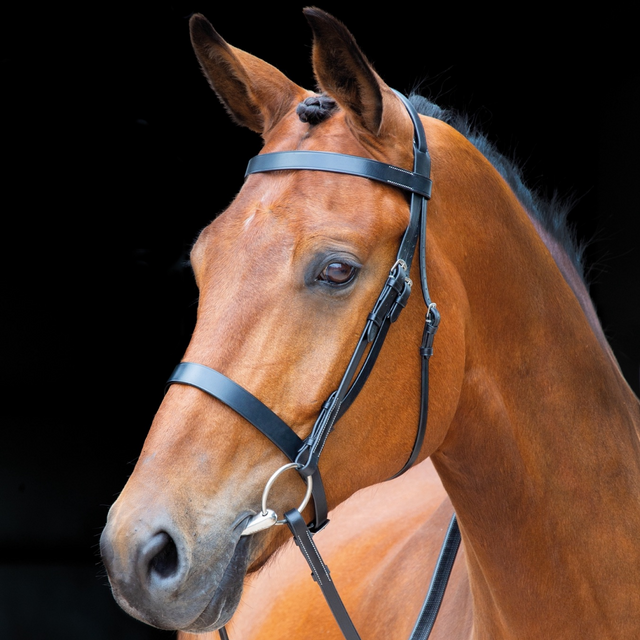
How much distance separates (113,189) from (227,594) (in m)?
3.55

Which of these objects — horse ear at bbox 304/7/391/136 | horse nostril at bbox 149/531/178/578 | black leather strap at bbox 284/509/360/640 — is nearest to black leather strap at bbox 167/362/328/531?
black leather strap at bbox 284/509/360/640

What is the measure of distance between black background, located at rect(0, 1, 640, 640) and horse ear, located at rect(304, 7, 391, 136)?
3.09 m

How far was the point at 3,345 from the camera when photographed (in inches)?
157

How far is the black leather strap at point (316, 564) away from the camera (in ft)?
3.44

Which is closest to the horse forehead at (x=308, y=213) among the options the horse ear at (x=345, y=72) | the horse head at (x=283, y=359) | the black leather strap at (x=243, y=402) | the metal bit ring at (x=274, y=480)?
the horse head at (x=283, y=359)

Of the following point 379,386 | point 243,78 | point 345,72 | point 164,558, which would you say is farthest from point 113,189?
point 164,558

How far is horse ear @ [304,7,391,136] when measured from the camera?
1048 mm

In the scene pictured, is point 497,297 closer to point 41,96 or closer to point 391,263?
point 391,263

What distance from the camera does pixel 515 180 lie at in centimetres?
153

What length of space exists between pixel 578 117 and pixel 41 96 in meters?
3.65

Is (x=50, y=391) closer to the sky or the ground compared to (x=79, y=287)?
closer to the ground

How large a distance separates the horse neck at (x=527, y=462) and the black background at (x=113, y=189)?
2.87 meters

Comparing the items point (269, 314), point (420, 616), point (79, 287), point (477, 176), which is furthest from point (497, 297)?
point (79, 287)

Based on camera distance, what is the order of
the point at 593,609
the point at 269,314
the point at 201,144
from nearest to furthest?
1. the point at 269,314
2. the point at 593,609
3. the point at 201,144
